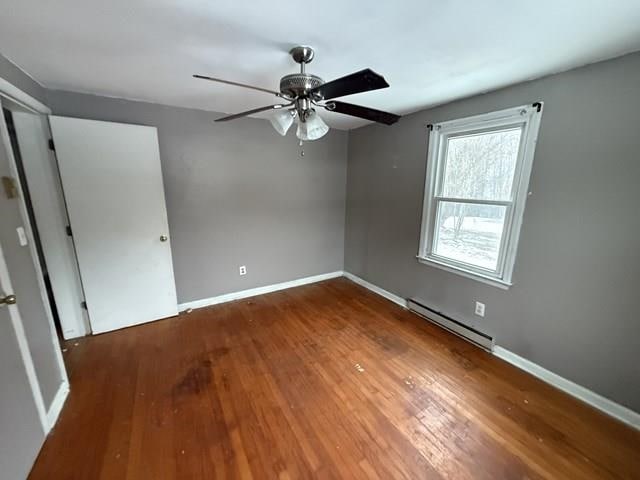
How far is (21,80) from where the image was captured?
175 centimetres

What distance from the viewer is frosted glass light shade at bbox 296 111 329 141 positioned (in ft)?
4.93

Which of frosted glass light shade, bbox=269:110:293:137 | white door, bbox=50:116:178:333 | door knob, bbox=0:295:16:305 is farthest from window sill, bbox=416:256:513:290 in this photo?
door knob, bbox=0:295:16:305

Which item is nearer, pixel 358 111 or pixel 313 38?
pixel 313 38

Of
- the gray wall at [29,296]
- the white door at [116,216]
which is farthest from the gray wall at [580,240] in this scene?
the gray wall at [29,296]

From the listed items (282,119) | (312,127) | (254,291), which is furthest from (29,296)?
(254,291)

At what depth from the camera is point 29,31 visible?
1295 millimetres

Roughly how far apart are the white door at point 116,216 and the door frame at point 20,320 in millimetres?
392

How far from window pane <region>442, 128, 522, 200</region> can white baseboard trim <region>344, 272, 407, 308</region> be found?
1.38 m

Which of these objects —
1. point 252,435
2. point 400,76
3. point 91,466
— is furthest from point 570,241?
point 91,466

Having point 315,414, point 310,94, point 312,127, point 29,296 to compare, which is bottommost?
point 315,414

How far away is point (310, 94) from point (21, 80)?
2.11m

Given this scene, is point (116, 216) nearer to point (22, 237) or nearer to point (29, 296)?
point (22, 237)

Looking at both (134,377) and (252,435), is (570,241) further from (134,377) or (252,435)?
(134,377)

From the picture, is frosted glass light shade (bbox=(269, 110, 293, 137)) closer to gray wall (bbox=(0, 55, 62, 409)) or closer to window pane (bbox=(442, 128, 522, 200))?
gray wall (bbox=(0, 55, 62, 409))
